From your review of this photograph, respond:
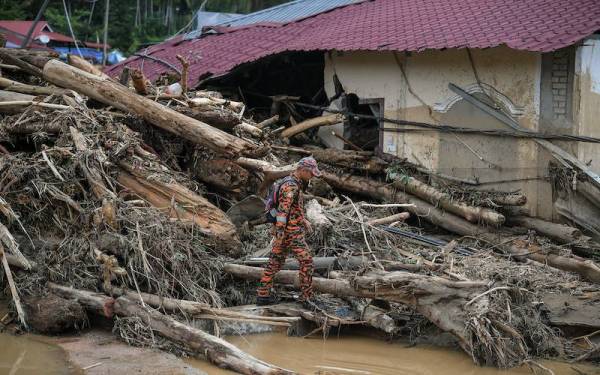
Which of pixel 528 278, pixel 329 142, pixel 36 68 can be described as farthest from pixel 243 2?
pixel 528 278

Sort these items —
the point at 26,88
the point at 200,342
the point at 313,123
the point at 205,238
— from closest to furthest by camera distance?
the point at 200,342 < the point at 205,238 < the point at 26,88 < the point at 313,123

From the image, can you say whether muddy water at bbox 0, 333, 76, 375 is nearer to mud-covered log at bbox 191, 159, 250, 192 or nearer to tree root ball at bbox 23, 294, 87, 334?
tree root ball at bbox 23, 294, 87, 334

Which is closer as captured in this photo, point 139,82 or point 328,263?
point 328,263

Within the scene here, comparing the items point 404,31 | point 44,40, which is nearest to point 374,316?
point 404,31

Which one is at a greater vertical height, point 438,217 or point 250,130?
point 250,130

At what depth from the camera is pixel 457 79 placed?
1220 cm

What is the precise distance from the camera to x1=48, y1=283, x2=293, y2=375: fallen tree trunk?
6742mm

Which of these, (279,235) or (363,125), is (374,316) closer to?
(279,235)

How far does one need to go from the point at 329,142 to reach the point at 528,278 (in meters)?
6.22

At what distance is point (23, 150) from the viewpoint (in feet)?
33.5

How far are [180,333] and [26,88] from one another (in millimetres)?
5825

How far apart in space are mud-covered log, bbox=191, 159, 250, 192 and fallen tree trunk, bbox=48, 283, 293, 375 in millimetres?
2926

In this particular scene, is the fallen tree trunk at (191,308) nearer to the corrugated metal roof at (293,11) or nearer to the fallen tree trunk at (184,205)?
the fallen tree trunk at (184,205)

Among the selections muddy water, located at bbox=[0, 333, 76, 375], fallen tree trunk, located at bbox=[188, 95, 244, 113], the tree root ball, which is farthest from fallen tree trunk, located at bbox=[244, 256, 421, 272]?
fallen tree trunk, located at bbox=[188, 95, 244, 113]
